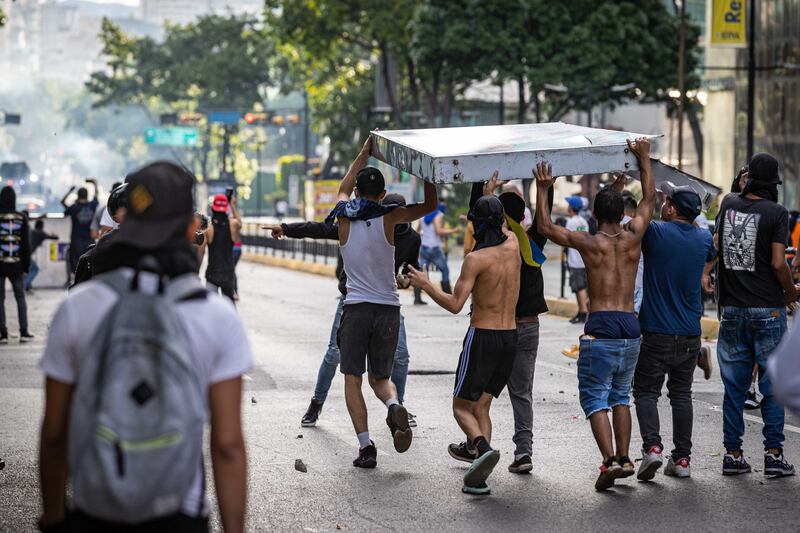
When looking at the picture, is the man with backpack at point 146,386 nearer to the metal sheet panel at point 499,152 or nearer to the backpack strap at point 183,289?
the backpack strap at point 183,289

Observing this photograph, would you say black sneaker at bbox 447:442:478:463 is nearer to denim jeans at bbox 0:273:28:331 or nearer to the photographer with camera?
the photographer with camera

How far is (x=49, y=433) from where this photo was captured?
3633mm

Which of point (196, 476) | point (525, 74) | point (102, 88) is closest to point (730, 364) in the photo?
point (196, 476)

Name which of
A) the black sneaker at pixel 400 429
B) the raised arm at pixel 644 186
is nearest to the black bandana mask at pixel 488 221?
the raised arm at pixel 644 186

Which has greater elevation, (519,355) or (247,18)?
(247,18)

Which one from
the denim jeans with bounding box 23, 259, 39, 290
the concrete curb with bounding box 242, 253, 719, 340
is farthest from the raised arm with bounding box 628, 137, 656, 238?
the denim jeans with bounding box 23, 259, 39, 290

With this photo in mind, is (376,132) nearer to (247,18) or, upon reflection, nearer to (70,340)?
(70,340)

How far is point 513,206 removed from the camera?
8305 millimetres

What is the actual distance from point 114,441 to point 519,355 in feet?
17.5

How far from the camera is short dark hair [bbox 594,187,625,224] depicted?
25.5 feet

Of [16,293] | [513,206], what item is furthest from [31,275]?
[513,206]

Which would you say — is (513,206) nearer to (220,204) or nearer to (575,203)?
(220,204)

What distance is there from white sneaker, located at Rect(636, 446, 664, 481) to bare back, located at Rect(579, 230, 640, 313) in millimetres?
830

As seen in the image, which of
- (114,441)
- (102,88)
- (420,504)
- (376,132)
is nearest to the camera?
(114,441)
